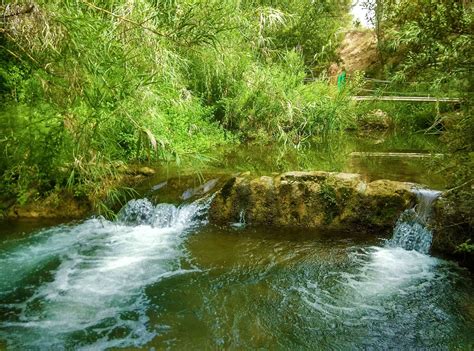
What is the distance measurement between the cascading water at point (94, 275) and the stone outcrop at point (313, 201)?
1.67ft

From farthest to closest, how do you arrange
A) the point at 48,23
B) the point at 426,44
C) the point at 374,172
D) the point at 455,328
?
the point at 374,172 < the point at 455,328 < the point at 426,44 < the point at 48,23

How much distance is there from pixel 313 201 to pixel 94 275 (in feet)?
10.6

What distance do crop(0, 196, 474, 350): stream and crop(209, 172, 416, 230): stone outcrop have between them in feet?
0.78

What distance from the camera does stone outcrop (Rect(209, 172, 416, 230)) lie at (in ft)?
19.4

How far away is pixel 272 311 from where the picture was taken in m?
3.91

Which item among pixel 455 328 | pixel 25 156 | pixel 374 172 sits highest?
pixel 25 156

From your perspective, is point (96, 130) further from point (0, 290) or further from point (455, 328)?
point (455, 328)

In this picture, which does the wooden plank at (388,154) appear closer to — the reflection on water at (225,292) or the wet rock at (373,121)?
the reflection on water at (225,292)

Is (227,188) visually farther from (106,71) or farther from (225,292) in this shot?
(106,71)

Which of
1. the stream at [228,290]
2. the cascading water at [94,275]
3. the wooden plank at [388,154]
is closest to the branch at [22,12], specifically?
the cascading water at [94,275]

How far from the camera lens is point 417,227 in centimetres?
557

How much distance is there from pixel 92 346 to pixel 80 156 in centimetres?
171

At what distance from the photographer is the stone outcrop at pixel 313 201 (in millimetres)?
5926

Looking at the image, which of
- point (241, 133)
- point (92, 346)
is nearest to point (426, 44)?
point (92, 346)
